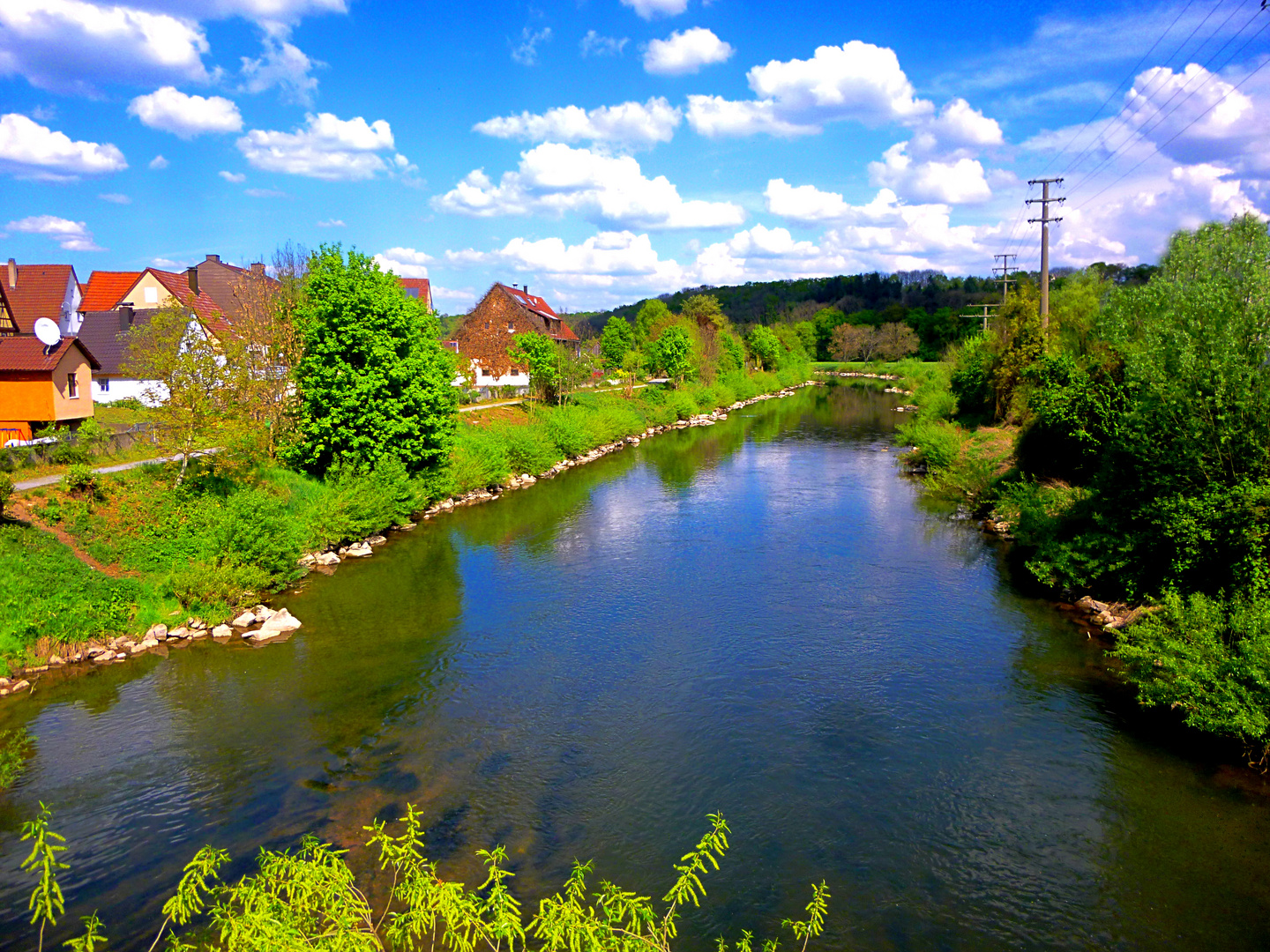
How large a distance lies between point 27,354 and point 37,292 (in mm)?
16489

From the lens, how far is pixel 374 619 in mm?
17984

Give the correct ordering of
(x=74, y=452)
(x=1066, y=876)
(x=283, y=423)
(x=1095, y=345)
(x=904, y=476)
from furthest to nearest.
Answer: (x=904, y=476) → (x=283, y=423) → (x=1095, y=345) → (x=74, y=452) → (x=1066, y=876)

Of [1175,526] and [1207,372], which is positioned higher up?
[1207,372]

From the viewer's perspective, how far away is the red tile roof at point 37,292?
3572 cm

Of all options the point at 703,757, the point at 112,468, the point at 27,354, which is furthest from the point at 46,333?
the point at 703,757

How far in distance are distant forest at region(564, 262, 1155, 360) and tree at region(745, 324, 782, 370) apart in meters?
9.66

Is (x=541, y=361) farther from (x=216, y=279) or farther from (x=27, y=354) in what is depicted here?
(x=27, y=354)

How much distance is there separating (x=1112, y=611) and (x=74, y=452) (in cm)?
2625

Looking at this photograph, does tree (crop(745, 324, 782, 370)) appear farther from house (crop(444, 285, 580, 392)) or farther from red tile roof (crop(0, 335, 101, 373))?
red tile roof (crop(0, 335, 101, 373))

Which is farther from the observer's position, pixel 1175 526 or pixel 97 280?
pixel 97 280

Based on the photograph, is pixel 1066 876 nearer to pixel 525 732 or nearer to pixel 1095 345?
pixel 525 732

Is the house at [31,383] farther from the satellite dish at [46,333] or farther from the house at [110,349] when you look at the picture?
the house at [110,349]

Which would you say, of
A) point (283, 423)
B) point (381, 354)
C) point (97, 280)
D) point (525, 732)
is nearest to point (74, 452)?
point (283, 423)

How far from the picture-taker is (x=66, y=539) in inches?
698
